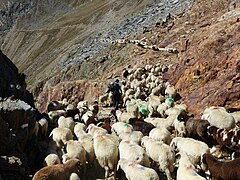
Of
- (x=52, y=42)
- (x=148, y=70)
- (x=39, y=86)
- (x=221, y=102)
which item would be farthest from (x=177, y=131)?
(x=52, y=42)

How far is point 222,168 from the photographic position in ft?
34.9

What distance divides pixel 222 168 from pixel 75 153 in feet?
14.5

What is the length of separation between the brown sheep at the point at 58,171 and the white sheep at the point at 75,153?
32.0 inches

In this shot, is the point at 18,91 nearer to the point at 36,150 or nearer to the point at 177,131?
the point at 36,150

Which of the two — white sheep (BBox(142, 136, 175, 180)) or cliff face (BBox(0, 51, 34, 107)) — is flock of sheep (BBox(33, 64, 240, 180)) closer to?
white sheep (BBox(142, 136, 175, 180))

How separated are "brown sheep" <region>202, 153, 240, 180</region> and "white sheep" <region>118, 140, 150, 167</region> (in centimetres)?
165

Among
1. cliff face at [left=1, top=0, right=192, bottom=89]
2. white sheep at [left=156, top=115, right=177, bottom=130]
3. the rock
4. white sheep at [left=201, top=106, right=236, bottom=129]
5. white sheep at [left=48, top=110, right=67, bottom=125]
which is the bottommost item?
cliff face at [left=1, top=0, right=192, bottom=89]

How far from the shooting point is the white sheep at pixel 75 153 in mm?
12534

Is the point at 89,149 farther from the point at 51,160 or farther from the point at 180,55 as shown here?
the point at 180,55

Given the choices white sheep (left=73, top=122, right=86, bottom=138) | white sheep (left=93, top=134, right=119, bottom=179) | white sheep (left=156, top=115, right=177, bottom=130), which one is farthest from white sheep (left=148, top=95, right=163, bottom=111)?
white sheep (left=93, top=134, right=119, bottom=179)

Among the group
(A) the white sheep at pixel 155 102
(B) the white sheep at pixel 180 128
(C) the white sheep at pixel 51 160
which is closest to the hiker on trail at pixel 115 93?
(A) the white sheep at pixel 155 102

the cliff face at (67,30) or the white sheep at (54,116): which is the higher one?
the white sheep at (54,116)

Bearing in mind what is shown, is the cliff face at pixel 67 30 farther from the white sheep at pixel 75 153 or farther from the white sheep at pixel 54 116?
the white sheep at pixel 75 153

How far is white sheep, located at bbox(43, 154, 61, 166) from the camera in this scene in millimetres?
12325
